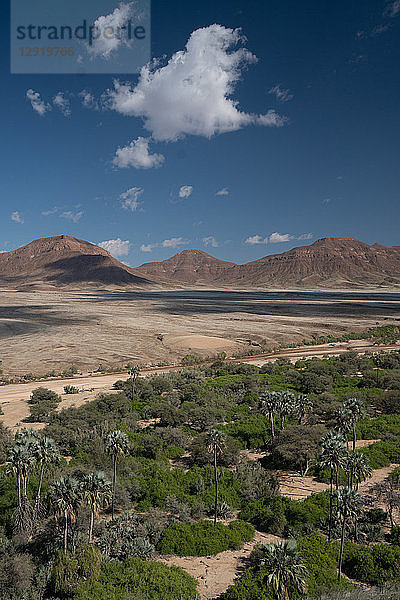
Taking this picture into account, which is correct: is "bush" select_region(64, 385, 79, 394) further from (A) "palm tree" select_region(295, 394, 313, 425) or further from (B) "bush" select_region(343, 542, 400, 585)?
(B) "bush" select_region(343, 542, 400, 585)

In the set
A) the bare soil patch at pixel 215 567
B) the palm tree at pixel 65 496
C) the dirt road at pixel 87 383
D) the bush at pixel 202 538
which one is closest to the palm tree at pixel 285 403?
the bush at pixel 202 538

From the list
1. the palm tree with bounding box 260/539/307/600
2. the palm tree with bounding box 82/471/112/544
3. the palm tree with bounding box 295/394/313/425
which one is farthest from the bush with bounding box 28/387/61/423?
the palm tree with bounding box 260/539/307/600

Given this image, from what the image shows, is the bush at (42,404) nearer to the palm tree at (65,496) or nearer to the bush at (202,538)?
the bush at (202,538)

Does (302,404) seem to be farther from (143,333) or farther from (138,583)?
(143,333)

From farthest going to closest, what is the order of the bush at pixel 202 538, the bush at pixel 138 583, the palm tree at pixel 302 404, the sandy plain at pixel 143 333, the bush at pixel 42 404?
the sandy plain at pixel 143 333, the bush at pixel 42 404, the palm tree at pixel 302 404, the bush at pixel 202 538, the bush at pixel 138 583

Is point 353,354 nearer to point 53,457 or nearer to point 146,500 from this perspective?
point 146,500

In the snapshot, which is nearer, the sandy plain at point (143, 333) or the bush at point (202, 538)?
the bush at point (202, 538)

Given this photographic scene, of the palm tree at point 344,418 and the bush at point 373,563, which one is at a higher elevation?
the palm tree at point 344,418
